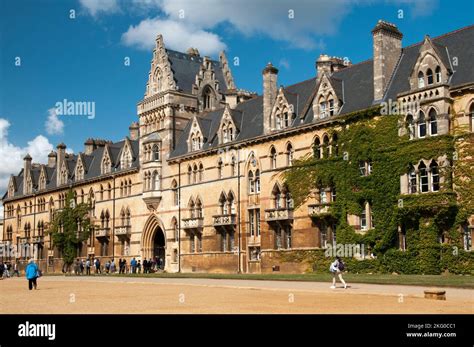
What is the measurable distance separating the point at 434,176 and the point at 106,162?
4541 cm

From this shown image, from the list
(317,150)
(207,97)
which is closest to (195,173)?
(207,97)

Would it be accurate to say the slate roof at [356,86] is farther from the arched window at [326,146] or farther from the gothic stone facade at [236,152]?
the arched window at [326,146]

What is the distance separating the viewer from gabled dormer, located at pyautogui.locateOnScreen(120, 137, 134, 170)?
230 ft

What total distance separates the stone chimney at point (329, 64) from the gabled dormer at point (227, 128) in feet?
29.1

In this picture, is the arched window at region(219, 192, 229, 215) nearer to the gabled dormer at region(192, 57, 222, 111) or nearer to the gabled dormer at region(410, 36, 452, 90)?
the gabled dormer at region(192, 57, 222, 111)

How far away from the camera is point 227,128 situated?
Result: 56719 mm

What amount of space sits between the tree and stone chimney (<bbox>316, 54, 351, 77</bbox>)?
117ft

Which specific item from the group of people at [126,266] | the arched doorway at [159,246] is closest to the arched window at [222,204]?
the group of people at [126,266]

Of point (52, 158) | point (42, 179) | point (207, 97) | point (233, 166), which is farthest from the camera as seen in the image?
point (52, 158)

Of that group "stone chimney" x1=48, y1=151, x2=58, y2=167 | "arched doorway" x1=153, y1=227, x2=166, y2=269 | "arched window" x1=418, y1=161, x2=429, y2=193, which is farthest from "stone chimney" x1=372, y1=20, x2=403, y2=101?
"stone chimney" x1=48, y1=151, x2=58, y2=167

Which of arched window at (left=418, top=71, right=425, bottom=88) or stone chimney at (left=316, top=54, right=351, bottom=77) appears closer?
arched window at (left=418, top=71, right=425, bottom=88)

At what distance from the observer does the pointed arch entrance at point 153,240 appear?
64.8m

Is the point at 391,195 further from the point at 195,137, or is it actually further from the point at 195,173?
the point at 195,137

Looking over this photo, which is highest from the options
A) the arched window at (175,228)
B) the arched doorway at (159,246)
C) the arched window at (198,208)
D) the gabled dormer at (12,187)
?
the gabled dormer at (12,187)
